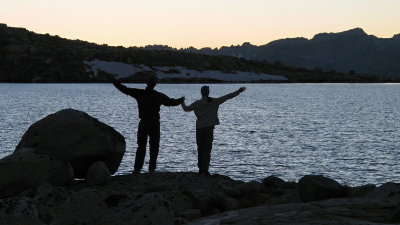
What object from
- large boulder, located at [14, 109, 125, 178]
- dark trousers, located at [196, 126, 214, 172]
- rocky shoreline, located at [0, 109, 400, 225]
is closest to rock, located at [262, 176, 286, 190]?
rocky shoreline, located at [0, 109, 400, 225]

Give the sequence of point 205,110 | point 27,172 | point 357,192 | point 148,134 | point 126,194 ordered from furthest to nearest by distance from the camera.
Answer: point 148,134 < point 205,110 < point 27,172 < point 357,192 < point 126,194

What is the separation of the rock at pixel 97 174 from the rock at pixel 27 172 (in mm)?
652

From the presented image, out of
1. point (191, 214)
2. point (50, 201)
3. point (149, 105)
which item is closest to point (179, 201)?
point (191, 214)

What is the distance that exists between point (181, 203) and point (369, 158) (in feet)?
84.0

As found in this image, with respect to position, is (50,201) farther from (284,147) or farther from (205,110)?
(284,147)

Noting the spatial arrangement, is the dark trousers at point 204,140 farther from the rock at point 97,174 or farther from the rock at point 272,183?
the rock at point 97,174

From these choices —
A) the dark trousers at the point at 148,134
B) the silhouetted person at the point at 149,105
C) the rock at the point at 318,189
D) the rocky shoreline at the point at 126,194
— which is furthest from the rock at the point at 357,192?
the dark trousers at the point at 148,134

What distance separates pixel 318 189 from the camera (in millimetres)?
12266

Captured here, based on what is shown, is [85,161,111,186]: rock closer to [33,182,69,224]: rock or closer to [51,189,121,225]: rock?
[33,182,69,224]: rock

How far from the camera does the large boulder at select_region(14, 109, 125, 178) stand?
17.2 metres

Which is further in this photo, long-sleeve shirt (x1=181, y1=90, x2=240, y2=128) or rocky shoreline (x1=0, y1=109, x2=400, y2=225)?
long-sleeve shirt (x1=181, y1=90, x2=240, y2=128)

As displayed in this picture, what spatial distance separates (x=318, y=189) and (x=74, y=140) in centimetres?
777

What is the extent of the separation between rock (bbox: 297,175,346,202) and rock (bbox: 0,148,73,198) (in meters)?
6.79

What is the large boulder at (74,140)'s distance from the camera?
17250mm
